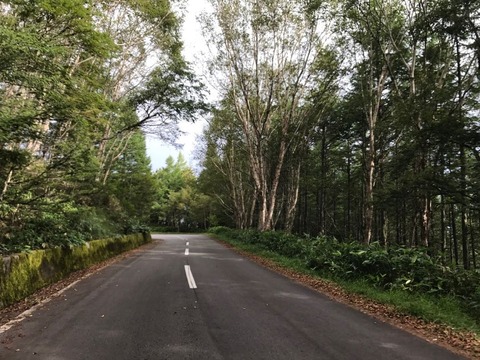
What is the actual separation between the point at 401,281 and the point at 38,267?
849 centimetres

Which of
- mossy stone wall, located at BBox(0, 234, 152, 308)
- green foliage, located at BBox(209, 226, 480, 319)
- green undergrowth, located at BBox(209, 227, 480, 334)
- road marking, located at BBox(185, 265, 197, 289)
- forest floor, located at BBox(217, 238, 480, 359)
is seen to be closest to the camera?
forest floor, located at BBox(217, 238, 480, 359)

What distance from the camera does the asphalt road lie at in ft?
13.9

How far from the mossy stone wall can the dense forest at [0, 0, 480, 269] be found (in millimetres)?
430

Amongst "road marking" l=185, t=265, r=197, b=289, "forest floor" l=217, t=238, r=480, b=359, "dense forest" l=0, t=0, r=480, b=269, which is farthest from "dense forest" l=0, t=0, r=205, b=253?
"forest floor" l=217, t=238, r=480, b=359

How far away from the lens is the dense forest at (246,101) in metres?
7.50

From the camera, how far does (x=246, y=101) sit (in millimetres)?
19891

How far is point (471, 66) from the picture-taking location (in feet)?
49.5

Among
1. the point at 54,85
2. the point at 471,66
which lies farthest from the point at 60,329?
the point at 471,66

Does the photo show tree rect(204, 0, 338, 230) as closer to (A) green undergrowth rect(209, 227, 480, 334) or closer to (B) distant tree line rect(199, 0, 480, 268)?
(B) distant tree line rect(199, 0, 480, 268)

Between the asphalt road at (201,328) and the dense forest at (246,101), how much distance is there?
287 cm

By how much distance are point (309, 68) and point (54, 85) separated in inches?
608

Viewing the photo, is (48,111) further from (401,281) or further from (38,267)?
(401,281)

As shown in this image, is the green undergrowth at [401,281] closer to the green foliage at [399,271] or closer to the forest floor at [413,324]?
the green foliage at [399,271]

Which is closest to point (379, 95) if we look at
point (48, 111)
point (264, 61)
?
point (264, 61)
